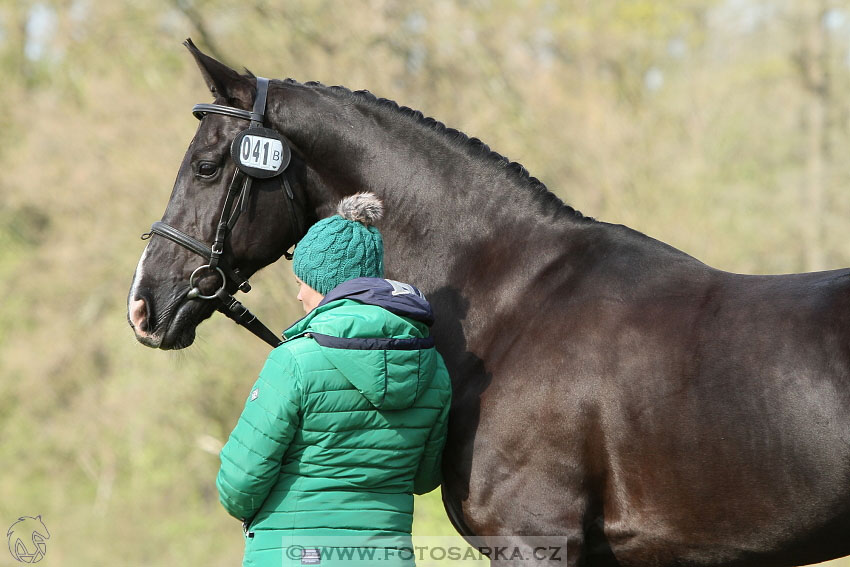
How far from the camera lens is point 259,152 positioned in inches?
133

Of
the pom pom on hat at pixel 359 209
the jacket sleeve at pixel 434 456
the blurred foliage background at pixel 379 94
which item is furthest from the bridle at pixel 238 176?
the blurred foliage background at pixel 379 94

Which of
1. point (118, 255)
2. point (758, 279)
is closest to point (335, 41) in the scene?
point (118, 255)

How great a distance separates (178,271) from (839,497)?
2520 millimetres

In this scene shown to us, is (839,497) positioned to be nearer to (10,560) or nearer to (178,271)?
(178,271)

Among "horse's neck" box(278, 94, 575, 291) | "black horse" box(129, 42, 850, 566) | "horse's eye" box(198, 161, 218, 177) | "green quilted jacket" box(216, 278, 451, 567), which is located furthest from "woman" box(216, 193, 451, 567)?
"horse's eye" box(198, 161, 218, 177)

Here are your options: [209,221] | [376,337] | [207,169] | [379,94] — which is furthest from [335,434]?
[379,94]

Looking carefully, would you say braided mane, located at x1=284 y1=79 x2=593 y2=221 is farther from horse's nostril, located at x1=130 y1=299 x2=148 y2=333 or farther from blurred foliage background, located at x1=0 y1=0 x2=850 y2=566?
blurred foliage background, located at x1=0 y1=0 x2=850 y2=566

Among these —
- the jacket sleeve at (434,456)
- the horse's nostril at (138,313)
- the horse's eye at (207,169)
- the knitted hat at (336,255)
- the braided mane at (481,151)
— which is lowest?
the jacket sleeve at (434,456)

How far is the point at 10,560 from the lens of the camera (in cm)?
1231

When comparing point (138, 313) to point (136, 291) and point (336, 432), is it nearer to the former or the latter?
point (136, 291)

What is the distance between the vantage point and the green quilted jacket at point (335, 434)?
8.52 feet

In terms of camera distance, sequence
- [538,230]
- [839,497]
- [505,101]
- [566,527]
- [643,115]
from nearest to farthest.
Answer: [839,497], [566,527], [538,230], [505,101], [643,115]

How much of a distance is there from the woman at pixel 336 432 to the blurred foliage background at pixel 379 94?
22.1 feet

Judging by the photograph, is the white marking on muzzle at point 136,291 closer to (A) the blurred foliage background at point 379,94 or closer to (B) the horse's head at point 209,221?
(B) the horse's head at point 209,221
